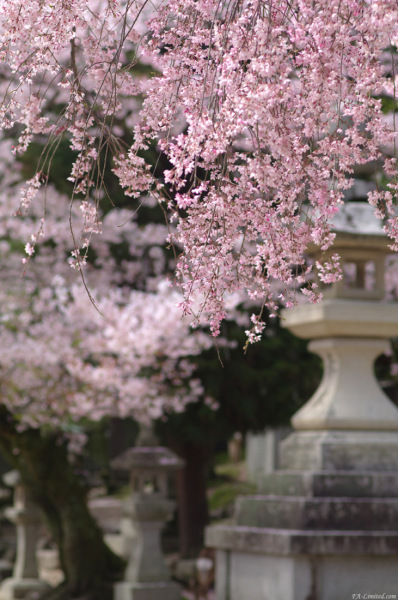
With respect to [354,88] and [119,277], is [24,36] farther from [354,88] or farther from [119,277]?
[119,277]

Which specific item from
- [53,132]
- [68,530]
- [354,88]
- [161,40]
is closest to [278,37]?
[354,88]

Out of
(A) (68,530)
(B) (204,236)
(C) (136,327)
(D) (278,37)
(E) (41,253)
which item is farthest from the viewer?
(E) (41,253)

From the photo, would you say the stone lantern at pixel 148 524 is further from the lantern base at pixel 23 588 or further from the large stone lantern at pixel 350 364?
the large stone lantern at pixel 350 364

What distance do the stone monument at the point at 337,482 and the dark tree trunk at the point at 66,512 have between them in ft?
15.2

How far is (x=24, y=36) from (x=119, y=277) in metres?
9.69

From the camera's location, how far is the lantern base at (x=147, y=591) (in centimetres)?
1047

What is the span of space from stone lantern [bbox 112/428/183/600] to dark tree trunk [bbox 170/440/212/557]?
282 cm

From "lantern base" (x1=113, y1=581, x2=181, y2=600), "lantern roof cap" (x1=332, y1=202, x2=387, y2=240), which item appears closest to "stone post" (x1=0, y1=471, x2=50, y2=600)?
"lantern base" (x1=113, y1=581, x2=181, y2=600)

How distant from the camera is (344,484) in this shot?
6707mm

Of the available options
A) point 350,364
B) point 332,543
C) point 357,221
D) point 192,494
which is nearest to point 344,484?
point 332,543

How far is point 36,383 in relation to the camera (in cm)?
1092

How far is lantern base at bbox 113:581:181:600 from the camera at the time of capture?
1047cm

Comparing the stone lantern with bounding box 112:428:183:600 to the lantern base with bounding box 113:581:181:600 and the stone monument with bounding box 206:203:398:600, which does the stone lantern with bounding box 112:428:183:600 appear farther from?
the stone monument with bounding box 206:203:398:600

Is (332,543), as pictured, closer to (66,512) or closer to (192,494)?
(66,512)
